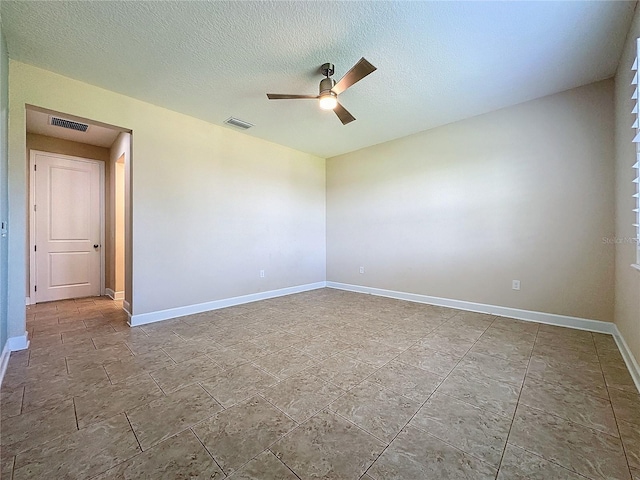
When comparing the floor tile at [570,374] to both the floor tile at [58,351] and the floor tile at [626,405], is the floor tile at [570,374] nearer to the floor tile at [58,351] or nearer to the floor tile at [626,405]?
the floor tile at [626,405]

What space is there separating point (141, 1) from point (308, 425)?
2938 mm

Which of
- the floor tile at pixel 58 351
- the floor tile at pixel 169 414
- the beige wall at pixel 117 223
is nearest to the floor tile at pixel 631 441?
the floor tile at pixel 169 414

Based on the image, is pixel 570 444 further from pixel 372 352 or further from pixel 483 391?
pixel 372 352

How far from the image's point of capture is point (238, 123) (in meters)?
3.85

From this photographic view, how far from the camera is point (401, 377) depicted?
6.58 ft

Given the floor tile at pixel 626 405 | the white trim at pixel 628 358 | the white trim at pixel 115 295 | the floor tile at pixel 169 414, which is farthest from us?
the white trim at pixel 115 295

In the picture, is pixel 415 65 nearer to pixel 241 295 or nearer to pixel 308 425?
pixel 308 425

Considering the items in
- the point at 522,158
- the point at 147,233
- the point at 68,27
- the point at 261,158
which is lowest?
the point at 147,233

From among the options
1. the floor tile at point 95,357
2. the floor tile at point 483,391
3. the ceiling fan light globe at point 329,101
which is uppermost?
the ceiling fan light globe at point 329,101

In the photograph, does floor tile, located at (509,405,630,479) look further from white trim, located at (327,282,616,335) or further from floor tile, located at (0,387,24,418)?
floor tile, located at (0,387,24,418)

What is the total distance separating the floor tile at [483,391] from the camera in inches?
65.2

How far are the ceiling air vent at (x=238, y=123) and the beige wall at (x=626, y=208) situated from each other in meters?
3.83

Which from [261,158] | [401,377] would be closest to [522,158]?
[401,377]

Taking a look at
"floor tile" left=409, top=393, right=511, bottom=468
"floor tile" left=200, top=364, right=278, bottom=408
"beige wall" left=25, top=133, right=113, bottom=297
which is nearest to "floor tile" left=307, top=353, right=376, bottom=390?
"floor tile" left=200, top=364, right=278, bottom=408
